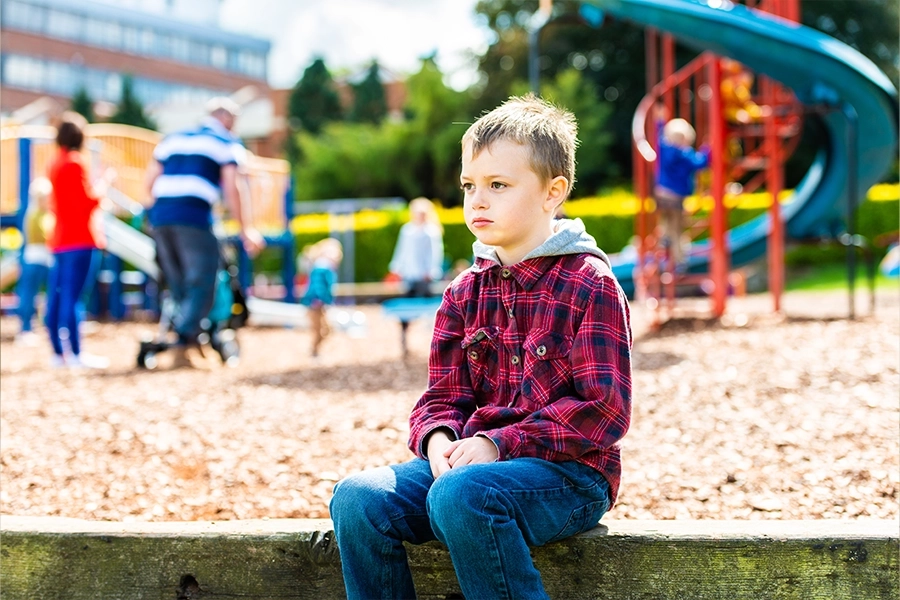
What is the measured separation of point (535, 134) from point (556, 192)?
0.48 ft

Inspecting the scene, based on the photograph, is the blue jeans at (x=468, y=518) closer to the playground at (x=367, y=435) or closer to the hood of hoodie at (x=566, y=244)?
the hood of hoodie at (x=566, y=244)

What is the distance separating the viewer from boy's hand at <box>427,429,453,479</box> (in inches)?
80.8

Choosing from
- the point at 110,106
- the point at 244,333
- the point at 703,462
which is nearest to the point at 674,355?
the point at 703,462

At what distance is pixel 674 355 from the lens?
19.9ft

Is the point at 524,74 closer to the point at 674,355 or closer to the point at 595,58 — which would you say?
the point at 595,58

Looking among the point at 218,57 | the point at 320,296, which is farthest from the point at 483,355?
the point at 218,57

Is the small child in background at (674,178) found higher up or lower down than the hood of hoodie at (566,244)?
higher up

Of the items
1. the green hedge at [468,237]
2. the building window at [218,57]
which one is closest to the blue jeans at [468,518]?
the green hedge at [468,237]

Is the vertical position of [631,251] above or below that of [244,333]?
above

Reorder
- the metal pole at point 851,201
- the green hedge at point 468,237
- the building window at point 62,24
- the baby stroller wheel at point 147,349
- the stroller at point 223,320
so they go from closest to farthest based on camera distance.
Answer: the baby stroller wheel at point 147,349
the stroller at point 223,320
the metal pole at point 851,201
the green hedge at point 468,237
the building window at point 62,24

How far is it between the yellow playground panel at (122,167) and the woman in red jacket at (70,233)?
3.97 meters

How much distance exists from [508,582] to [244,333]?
29.5 feet

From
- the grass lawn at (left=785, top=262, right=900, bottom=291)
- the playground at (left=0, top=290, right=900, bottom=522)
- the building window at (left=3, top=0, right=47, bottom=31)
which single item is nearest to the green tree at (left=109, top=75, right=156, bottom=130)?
the building window at (left=3, top=0, right=47, bottom=31)

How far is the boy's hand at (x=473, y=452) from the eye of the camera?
2014 mm
